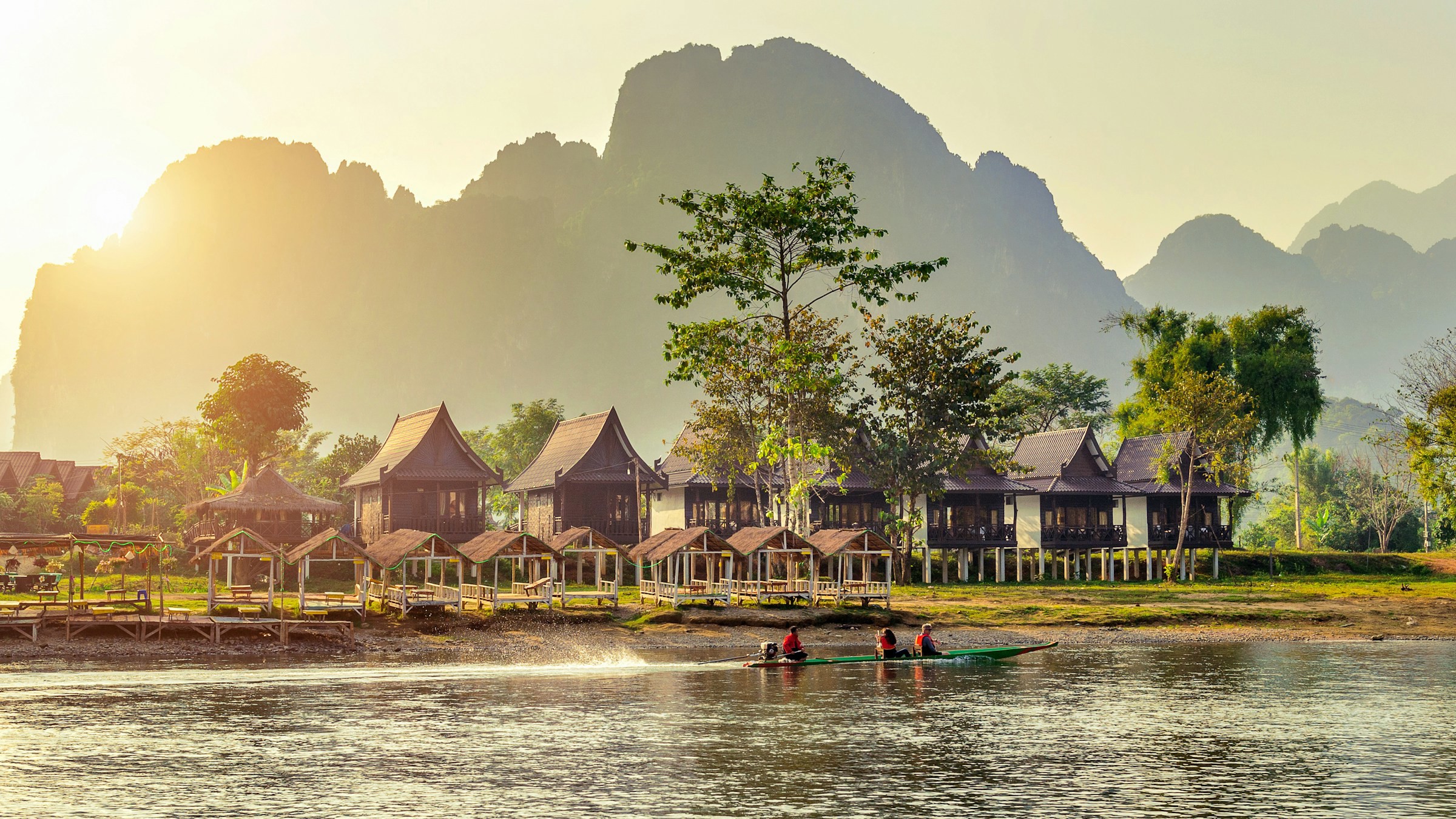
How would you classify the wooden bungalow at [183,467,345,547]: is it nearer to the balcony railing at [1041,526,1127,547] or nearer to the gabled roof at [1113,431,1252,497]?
the balcony railing at [1041,526,1127,547]

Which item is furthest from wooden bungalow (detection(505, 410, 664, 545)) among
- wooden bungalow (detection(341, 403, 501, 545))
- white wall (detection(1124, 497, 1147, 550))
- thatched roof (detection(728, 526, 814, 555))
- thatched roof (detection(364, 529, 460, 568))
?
white wall (detection(1124, 497, 1147, 550))

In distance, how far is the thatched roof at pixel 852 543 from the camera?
50700mm

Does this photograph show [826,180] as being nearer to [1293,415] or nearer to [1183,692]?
[1183,692]

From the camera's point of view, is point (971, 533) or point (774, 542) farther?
point (971, 533)

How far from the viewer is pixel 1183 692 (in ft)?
104

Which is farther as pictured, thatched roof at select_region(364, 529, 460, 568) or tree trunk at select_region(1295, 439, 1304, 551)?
tree trunk at select_region(1295, 439, 1304, 551)

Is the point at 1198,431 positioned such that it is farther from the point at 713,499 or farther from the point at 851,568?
the point at 713,499

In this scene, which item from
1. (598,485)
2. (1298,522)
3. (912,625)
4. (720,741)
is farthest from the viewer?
(1298,522)

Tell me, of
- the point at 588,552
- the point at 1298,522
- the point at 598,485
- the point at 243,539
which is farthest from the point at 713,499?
the point at 1298,522

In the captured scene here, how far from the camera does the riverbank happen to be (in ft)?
128

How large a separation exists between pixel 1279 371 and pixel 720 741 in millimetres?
69792

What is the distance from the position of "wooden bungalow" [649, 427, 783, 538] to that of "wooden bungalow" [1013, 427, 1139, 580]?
15157 millimetres

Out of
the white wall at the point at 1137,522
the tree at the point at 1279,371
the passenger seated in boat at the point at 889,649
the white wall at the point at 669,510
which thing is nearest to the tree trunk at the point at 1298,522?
the tree at the point at 1279,371

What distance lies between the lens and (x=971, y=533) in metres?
70.7
